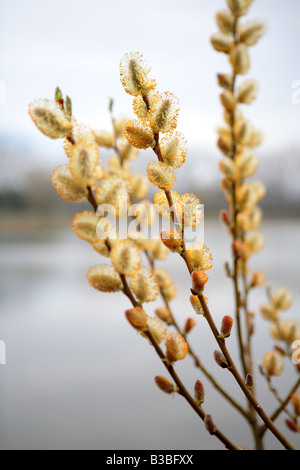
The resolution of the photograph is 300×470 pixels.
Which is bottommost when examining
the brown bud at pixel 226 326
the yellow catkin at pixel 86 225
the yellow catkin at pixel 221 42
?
the brown bud at pixel 226 326

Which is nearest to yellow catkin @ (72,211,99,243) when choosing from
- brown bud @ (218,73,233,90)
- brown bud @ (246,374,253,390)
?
brown bud @ (246,374,253,390)

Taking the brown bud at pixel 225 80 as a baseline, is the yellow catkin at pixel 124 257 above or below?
below

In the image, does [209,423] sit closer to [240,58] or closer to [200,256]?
[200,256]

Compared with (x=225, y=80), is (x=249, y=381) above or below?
below

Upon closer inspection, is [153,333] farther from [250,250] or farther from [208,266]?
[250,250]

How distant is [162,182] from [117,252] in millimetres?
38

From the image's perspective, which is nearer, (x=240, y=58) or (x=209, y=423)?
(x=209, y=423)

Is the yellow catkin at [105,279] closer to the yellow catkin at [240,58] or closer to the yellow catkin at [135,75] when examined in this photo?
the yellow catkin at [135,75]

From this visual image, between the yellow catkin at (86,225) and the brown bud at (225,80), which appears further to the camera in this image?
the brown bud at (225,80)

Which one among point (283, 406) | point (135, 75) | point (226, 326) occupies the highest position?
point (135, 75)

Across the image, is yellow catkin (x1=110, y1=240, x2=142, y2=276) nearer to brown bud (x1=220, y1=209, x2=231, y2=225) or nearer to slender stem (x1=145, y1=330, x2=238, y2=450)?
slender stem (x1=145, y1=330, x2=238, y2=450)

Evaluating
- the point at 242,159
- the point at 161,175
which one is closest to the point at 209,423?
the point at 161,175

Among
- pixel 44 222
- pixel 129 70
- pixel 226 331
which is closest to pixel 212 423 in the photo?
pixel 226 331

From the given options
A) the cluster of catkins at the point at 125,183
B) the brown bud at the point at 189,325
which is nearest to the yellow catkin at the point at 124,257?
the cluster of catkins at the point at 125,183
